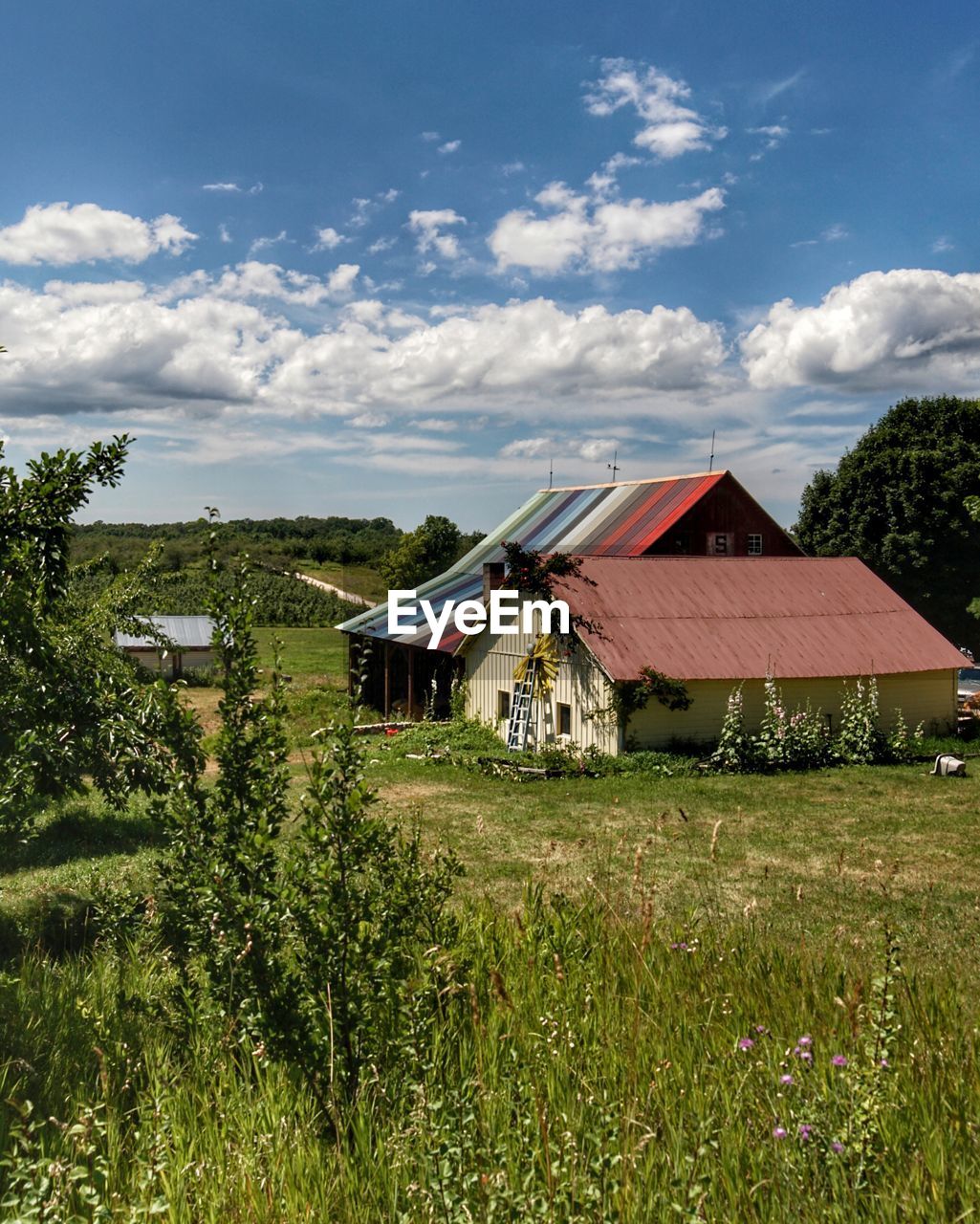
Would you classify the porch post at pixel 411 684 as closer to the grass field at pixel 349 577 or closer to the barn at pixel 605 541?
the barn at pixel 605 541

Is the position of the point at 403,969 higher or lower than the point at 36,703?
lower

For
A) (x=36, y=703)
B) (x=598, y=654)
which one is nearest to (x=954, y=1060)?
(x=36, y=703)

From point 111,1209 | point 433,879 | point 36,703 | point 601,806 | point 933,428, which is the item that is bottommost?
point 601,806

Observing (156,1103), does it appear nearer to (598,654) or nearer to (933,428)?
(598,654)

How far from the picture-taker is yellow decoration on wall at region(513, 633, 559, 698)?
21875 millimetres

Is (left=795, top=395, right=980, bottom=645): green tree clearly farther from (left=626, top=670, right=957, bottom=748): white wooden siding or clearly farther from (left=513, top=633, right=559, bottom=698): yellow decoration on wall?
(left=513, top=633, right=559, bottom=698): yellow decoration on wall

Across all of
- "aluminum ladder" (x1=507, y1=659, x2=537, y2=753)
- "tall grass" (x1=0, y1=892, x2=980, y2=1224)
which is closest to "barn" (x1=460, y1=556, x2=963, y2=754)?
"aluminum ladder" (x1=507, y1=659, x2=537, y2=753)

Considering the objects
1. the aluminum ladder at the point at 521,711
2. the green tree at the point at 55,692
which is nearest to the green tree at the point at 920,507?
the aluminum ladder at the point at 521,711

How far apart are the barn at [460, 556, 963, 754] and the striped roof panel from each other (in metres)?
2.74

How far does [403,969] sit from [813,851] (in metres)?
10.1

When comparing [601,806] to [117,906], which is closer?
[117,906]

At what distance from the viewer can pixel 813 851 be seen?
1360 centimetres

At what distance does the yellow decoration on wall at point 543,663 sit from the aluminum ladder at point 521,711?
79mm

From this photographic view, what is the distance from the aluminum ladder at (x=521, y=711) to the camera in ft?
73.3
